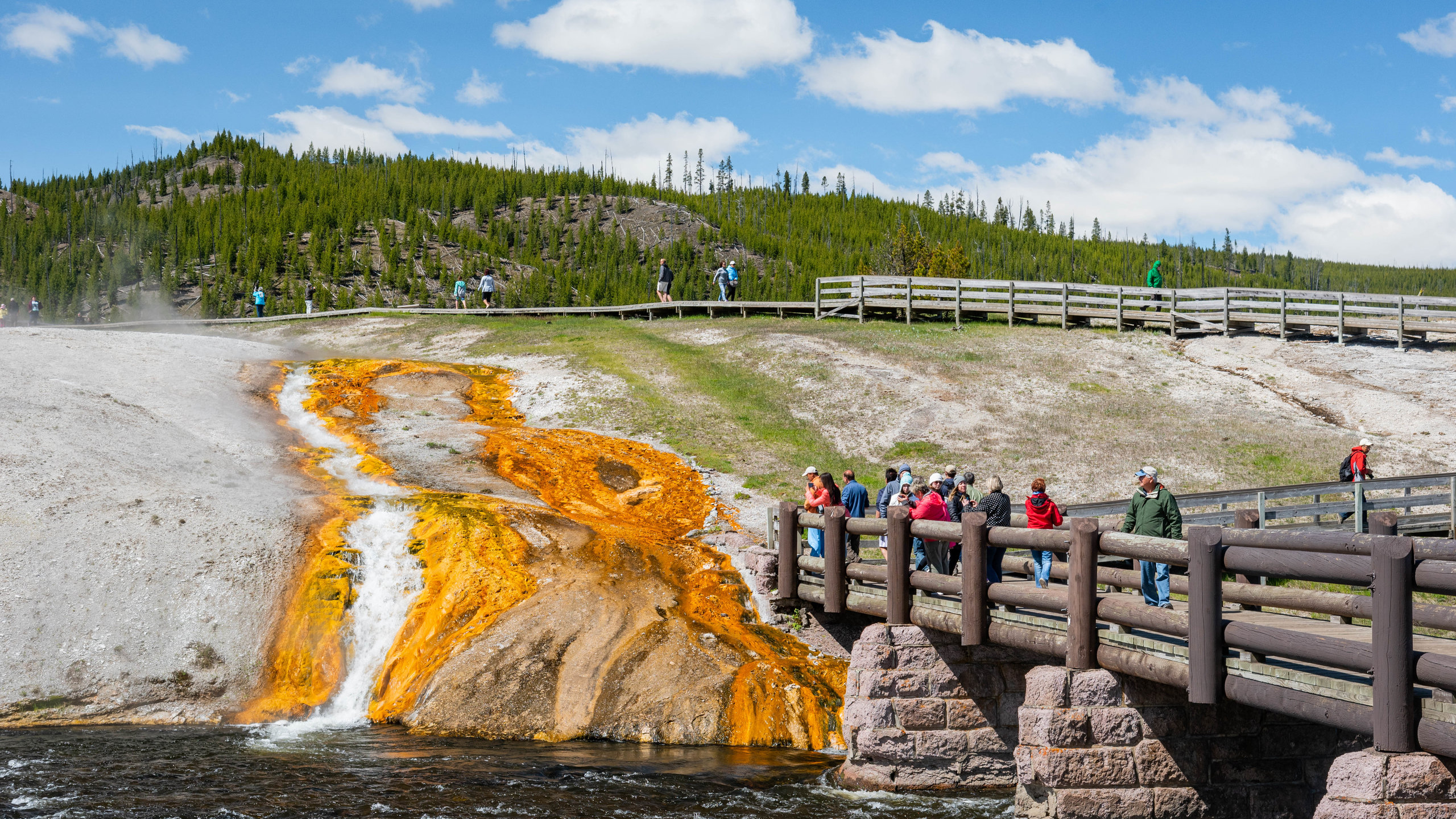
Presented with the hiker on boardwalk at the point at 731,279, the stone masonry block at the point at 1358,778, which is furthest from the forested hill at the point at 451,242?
the stone masonry block at the point at 1358,778

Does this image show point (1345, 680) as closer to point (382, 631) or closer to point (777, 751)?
point (777, 751)

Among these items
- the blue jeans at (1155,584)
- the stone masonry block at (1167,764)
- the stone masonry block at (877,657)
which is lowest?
the stone masonry block at (1167,764)

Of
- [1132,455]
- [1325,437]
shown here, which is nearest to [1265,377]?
[1325,437]

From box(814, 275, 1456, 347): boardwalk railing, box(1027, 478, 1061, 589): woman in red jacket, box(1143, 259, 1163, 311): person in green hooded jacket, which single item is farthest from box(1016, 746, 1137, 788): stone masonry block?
box(1143, 259, 1163, 311): person in green hooded jacket

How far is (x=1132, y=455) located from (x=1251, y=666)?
18.2 meters

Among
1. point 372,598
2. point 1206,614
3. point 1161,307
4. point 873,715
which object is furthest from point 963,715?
point 1161,307

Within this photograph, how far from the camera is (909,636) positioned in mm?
12539

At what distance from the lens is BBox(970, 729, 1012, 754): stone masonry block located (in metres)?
12.5

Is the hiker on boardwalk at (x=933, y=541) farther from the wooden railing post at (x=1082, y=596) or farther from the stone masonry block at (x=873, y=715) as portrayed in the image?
the wooden railing post at (x=1082, y=596)

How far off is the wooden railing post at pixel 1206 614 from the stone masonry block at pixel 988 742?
14.1 feet

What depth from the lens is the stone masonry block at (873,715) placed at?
40.8 ft

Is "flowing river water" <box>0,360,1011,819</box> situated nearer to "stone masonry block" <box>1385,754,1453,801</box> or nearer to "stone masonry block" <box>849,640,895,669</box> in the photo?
"stone masonry block" <box>849,640,895,669</box>

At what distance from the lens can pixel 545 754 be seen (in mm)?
13578

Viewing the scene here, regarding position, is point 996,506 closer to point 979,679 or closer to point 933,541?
point 933,541
